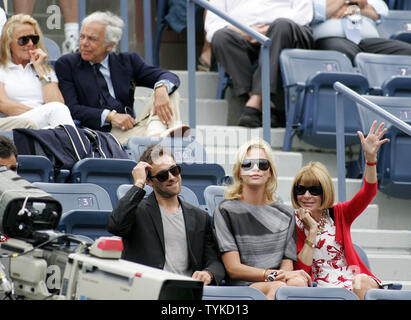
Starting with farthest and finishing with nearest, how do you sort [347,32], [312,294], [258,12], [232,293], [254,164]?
[347,32]
[258,12]
[254,164]
[312,294]
[232,293]

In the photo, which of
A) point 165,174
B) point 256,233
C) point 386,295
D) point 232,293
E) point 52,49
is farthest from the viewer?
point 52,49

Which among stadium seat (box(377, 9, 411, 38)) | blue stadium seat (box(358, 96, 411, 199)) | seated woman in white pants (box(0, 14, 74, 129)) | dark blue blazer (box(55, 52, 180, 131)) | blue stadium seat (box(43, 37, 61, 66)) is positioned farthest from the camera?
stadium seat (box(377, 9, 411, 38))

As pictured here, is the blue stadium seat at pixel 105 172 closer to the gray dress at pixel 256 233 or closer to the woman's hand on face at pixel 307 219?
the gray dress at pixel 256 233

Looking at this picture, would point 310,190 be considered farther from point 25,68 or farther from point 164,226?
point 25,68

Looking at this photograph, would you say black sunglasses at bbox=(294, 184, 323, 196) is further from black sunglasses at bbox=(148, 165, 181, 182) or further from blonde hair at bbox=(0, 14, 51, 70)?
blonde hair at bbox=(0, 14, 51, 70)

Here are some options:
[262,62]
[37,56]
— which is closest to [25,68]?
[37,56]

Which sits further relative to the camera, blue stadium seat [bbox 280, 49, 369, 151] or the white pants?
blue stadium seat [bbox 280, 49, 369, 151]

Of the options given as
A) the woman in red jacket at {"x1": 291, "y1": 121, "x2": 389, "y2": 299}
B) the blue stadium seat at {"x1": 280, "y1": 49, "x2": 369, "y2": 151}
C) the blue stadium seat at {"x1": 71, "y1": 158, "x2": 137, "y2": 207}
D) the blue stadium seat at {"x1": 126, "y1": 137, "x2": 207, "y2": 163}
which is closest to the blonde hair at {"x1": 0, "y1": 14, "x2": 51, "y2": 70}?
the blue stadium seat at {"x1": 126, "y1": 137, "x2": 207, "y2": 163}

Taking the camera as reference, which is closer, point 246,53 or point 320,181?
point 320,181

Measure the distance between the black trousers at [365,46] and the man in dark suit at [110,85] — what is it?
1.73 meters

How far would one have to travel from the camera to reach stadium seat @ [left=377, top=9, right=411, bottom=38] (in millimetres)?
8500

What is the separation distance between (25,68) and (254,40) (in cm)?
185

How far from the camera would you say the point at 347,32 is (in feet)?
25.6

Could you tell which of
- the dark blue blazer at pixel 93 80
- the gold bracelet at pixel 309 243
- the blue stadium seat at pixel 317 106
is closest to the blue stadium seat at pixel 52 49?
the dark blue blazer at pixel 93 80
